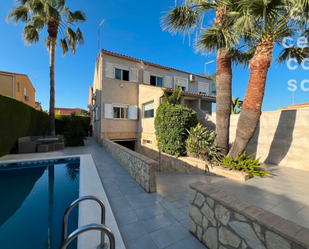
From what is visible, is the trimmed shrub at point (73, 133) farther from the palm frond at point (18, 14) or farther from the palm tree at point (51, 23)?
the palm frond at point (18, 14)

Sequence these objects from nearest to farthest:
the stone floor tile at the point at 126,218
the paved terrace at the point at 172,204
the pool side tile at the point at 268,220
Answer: the pool side tile at the point at 268,220 → the paved terrace at the point at 172,204 → the stone floor tile at the point at 126,218

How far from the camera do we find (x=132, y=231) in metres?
2.98

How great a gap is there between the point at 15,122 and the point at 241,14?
49.4 ft

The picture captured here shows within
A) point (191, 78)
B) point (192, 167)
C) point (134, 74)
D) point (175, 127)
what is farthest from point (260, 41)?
point (191, 78)

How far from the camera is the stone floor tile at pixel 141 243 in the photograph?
2580 mm

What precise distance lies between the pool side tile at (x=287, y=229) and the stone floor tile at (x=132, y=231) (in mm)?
2362

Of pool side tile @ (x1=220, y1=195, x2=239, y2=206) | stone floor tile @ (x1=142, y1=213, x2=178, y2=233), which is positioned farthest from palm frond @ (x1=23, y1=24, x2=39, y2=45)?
pool side tile @ (x1=220, y1=195, x2=239, y2=206)

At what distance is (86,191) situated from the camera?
4688 millimetres

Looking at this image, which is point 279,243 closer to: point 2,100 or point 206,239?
point 206,239

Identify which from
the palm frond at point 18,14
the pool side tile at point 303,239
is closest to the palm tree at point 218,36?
the pool side tile at point 303,239

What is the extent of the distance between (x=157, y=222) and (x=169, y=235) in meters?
0.44

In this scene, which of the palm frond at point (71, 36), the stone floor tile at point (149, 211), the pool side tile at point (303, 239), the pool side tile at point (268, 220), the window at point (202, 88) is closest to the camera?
the pool side tile at point (303, 239)

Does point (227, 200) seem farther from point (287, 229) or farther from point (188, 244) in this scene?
point (188, 244)

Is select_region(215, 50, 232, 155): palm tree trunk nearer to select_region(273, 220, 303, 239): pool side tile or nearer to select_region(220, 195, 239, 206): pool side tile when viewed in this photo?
select_region(220, 195, 239, 206): pool side tile
